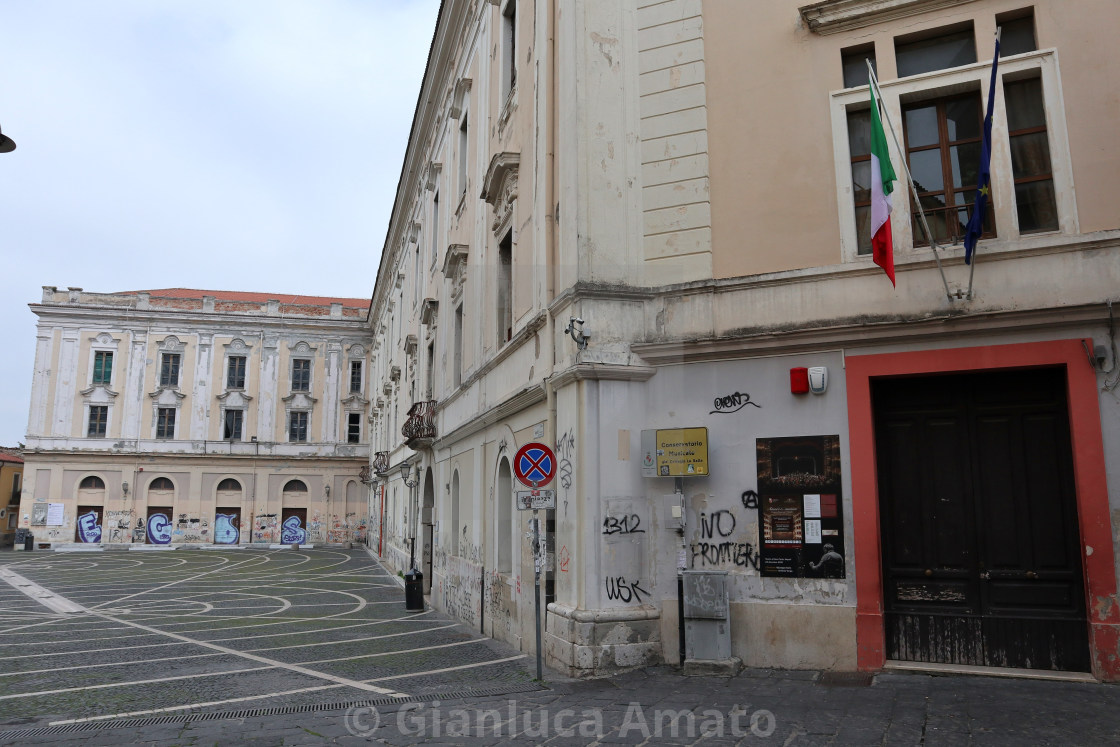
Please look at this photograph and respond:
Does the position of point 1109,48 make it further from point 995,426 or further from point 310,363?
point 310,363

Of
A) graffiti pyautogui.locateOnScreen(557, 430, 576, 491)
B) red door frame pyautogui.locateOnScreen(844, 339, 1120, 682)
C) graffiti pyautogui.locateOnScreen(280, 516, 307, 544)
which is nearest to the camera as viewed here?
red door frame pyautogui.locateOnScreen(844, 339, 1120, 682)

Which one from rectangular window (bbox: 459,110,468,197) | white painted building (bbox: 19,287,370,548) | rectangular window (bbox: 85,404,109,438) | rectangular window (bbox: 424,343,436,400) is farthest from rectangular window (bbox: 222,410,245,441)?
rectangular window (bbox: 459,110,468,197)

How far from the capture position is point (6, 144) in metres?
9.34

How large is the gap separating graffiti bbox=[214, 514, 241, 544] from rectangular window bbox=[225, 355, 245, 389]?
8132 mm

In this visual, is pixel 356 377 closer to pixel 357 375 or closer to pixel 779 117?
pixel 357 375

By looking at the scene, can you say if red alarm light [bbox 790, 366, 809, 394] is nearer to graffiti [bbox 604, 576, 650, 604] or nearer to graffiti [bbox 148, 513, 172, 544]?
graffiti [bbox 604, 576, 650, 604]

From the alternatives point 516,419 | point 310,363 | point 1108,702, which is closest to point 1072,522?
point 1108,702

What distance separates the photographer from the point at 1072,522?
27.7 ft

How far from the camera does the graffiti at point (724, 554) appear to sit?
31.3 feet

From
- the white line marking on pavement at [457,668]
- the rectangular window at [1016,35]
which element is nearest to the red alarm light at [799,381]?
the rectangular window at [1016,35]

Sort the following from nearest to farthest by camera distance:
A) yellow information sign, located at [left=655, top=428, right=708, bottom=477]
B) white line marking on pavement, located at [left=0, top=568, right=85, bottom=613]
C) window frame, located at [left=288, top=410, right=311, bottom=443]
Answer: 1. yellow information sign, located at [left=655, top=428, right=708, bottom=477]
2. white line marking on pavement, located at [left=0, top=568, right=85, bottom=613]
3. window frame, located at [left=288, top=410, right=311, bottom=443]

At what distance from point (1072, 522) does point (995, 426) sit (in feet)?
4.02

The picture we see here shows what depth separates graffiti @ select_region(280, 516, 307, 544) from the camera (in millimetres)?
50375

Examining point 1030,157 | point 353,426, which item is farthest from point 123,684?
point 353,426
